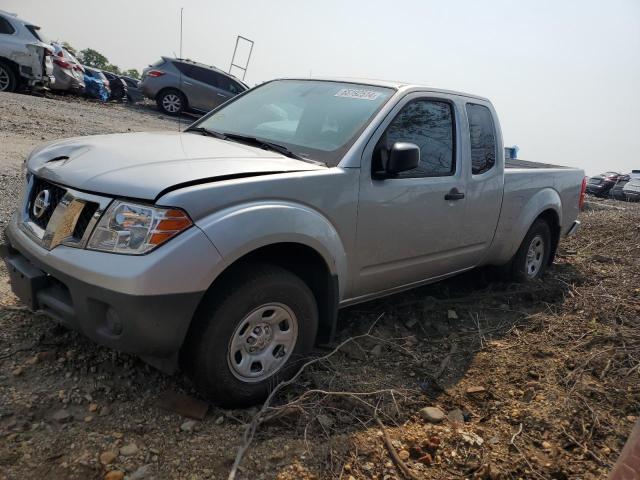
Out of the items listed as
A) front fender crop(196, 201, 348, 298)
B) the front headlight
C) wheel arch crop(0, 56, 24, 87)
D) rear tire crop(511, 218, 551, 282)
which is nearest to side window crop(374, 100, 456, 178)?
front fender crop(196, 201, 348, 298)

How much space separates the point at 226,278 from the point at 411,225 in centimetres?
144

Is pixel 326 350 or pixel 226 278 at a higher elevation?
pixel 226 278

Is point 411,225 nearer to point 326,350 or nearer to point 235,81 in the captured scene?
point 326,350

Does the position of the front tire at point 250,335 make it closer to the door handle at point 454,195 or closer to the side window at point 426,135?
the side window at point 426,135

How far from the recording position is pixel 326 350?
11.5ft

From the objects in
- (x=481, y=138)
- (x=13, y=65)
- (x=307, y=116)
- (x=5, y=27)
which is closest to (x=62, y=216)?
(x=307, y=116)

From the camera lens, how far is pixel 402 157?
124 inches

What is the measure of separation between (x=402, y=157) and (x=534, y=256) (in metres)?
2.80

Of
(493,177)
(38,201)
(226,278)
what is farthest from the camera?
(493,177)

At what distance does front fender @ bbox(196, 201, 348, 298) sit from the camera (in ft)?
8.04

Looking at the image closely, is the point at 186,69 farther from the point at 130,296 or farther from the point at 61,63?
the point at 130,296

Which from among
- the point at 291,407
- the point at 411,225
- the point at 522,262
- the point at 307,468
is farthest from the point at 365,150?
the point at 522,262

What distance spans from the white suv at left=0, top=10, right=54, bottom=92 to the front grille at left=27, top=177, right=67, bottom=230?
10.7 m

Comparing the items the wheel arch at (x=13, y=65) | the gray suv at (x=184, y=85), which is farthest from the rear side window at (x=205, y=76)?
the wheel arch at (x=13, y=65)
